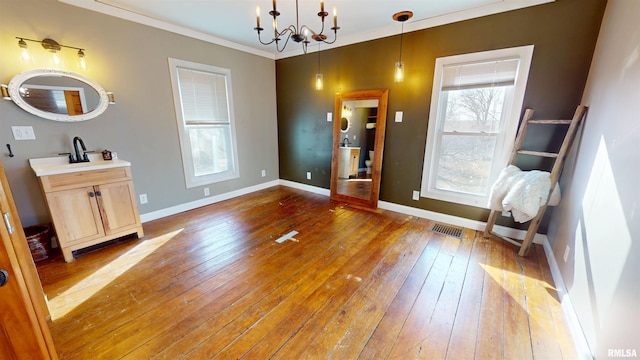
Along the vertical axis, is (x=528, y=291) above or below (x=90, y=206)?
below

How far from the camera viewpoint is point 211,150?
12.5ft

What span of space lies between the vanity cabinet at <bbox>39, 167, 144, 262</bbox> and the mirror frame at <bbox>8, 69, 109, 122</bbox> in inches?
27.8

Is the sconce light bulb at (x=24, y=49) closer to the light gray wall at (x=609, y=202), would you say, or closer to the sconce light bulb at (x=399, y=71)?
the sconce light bulb at (x=399, y=71)

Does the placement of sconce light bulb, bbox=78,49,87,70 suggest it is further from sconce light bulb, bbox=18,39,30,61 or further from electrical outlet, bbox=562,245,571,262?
electrical outlet, bbox=562,245,571,262

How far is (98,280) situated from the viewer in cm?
200

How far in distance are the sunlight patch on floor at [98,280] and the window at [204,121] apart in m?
1.25

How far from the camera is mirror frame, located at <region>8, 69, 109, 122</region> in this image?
7.08 feet

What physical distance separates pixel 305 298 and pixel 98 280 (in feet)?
5.85

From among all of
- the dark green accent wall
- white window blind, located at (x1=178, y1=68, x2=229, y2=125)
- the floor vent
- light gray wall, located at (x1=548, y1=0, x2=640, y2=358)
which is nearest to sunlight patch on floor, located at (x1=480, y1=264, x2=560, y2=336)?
light gray wall, located at (x1=548, y1=0, x2=640, y2=358)

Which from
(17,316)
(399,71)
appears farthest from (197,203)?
(399,71)

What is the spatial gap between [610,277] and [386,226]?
193 centimetres

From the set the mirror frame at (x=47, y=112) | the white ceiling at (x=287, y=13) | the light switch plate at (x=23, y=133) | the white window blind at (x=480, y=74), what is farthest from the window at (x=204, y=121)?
the white window blind at (x=480, y=74)

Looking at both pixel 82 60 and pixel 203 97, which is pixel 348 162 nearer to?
pixel 203 97

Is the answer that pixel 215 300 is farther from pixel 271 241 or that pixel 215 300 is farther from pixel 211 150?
pixel 211 150
